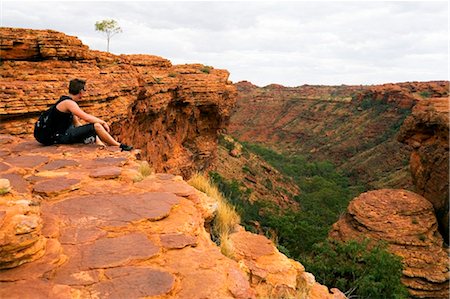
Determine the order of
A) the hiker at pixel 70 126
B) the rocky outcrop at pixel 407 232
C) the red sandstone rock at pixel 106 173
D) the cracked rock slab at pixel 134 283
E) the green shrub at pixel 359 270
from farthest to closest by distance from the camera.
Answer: the rocky outcrop at pixel 407 232 → the green shrub at pixel 359 270 → the hiker at pixel 70 126 → the red sandstone rock at pixel 106 173 → the cracked rock slab at pixel 134 283

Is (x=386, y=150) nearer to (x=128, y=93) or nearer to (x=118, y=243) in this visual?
(x=128, y=93)

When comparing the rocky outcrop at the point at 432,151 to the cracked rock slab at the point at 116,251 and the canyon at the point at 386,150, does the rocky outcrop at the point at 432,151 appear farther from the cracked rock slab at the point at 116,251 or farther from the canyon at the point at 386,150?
the cracked rock slab at the point at 116,251

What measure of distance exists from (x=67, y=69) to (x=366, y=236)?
14850 mm

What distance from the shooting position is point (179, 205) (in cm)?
344

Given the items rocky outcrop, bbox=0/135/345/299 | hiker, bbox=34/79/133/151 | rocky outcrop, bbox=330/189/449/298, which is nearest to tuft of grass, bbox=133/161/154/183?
rocky outcrop, bbox=0/135/345/299

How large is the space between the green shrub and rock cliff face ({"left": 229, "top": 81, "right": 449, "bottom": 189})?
18.0m

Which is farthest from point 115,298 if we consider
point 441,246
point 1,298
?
point 441,246

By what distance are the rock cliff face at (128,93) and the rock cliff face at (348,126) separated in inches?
748

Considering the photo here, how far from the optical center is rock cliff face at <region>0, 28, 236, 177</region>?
794 cm

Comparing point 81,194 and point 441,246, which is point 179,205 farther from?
point 441,246

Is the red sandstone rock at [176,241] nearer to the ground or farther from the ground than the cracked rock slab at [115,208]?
nearer to the ground

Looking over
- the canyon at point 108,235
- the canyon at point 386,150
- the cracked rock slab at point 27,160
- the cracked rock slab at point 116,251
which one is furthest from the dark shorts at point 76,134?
→ the canyon at point 386,150

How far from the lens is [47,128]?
5.29 m

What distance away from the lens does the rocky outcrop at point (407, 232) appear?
48.0 ft
